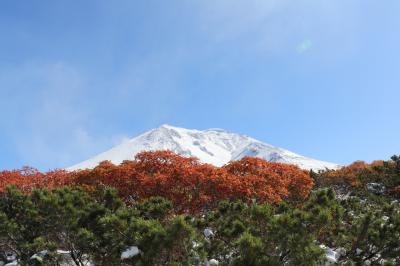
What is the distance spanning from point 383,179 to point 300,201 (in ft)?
38.2

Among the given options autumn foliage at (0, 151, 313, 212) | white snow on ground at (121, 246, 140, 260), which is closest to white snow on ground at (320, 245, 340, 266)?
white snow on ground at (121, 246, 140, 260)

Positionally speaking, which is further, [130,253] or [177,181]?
[177,181]

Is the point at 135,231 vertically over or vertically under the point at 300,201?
under

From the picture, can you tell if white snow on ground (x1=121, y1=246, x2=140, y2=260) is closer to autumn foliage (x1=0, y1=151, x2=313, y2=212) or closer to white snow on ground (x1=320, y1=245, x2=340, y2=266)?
Answer: white snow on ground (x1=320, y1=245, x2=340, y2=266)

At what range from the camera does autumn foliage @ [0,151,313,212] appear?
16.5 meters

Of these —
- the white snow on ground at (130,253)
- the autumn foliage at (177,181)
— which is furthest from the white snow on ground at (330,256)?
the autumn foliage at (177,181)

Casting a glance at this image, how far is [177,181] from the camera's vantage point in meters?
16.8

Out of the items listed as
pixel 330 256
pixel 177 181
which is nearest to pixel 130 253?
pixel 330 256

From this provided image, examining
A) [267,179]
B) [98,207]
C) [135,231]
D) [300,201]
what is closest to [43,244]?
[98,207]

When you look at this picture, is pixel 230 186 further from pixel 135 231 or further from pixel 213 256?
pixel 135 231

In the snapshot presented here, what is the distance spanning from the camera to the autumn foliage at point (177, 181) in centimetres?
1650

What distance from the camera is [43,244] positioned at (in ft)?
31.8

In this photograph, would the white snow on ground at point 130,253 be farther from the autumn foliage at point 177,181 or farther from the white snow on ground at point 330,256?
the autumn foliage at point 177,181

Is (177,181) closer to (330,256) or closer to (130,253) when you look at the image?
(330,256)
